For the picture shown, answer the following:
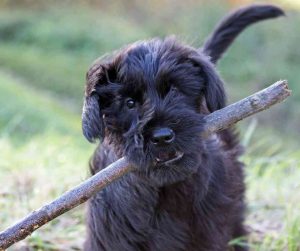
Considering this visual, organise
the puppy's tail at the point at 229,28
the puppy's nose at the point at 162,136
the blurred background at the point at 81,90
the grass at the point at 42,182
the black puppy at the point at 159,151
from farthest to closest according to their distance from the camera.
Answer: the blurred background at the point at 81,90 < the puppy's tail at the point at 229,28 < the grass at the point at 42,182 < the black puppy at the point at 159,151 < the puppy's nose at the point at 162,136

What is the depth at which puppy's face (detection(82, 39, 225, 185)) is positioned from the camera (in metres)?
3.20

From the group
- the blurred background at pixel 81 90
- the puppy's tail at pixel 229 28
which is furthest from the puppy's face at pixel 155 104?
the puppy's tail at pixel 229 28

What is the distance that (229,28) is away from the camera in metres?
5.04

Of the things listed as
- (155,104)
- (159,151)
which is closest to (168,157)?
(159,151)

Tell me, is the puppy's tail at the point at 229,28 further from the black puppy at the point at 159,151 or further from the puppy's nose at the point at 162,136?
the puppy's nose at the point at 162,136

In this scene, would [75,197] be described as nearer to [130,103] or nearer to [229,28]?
[130,103]

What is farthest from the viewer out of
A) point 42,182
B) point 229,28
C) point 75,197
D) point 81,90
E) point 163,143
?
point 81,90

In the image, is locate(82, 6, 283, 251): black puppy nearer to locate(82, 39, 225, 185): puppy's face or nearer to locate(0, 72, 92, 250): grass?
locate(82, 39, 225, 185): puppy's face

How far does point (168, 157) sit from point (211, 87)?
Answer: 53 cm

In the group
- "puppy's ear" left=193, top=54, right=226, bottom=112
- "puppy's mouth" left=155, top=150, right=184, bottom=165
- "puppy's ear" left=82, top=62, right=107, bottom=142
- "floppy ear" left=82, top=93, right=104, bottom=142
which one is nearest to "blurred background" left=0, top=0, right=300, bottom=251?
"puppy's ear" left=193, top=54, right=226, bottom=112

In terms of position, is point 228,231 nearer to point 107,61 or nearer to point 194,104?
point 194,104

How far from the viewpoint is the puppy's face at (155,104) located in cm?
320

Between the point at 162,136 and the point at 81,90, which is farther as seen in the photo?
the point at 81,90

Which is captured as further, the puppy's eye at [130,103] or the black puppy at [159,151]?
the puppy's eye at [130,103]
